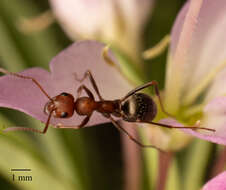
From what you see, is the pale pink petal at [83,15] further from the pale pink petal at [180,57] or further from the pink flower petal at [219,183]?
the pink flower petal at [219,183]

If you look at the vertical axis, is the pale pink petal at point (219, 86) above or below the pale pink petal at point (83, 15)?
below

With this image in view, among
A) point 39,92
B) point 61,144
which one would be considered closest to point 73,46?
point 39,92

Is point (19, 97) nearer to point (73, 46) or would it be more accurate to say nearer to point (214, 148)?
point (73, 46)

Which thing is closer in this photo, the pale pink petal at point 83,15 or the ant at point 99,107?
the ant at point 99,107

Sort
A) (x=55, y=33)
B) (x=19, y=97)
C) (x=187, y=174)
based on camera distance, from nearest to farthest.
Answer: (x=19, y=97) < (x=187, y=174) < (x=55, y=33)

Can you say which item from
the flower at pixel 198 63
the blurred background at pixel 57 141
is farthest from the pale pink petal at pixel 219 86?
the blurred background at pixel 57 141

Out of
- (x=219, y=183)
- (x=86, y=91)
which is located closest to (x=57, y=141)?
(x=86, y=91)

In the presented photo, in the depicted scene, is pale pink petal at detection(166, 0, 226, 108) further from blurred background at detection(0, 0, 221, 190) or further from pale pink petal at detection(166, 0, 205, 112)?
blurred background at detection(0, 0, 221, 190)
